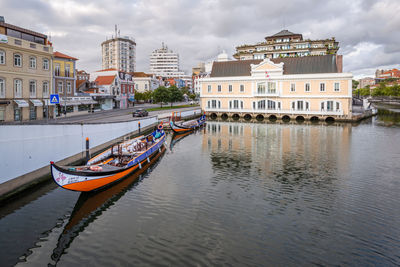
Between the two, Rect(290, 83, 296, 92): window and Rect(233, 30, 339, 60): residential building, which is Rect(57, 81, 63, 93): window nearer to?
Rect(290, 83, 296, 92): window

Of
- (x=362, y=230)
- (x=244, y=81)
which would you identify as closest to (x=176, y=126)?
(x=244, y=81)

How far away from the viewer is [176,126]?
40.8 m

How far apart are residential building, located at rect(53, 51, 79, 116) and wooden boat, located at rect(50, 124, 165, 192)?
26216 mm

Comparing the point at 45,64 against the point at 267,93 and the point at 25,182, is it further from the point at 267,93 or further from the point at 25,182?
the point at 267,93

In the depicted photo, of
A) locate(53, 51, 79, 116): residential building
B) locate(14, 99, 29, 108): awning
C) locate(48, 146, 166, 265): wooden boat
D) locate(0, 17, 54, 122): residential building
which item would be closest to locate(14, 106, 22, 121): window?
locate(0, 17, 54, 122): residential building

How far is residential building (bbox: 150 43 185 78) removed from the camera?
17625 centimetres

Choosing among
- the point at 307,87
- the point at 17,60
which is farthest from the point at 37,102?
the point at 307,87

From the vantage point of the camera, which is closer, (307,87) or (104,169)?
(104,169)

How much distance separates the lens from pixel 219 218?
44.9ft

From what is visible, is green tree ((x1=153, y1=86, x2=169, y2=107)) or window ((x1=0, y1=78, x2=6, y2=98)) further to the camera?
green tree ((x1=153, y1=86, x2=169, y2=107))

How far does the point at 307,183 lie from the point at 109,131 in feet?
60.6

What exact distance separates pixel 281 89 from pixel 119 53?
3634 inches

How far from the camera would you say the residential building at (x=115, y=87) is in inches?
2518

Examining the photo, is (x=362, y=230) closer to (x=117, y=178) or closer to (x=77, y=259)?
(x=77, y=259)
